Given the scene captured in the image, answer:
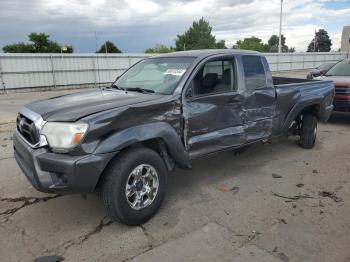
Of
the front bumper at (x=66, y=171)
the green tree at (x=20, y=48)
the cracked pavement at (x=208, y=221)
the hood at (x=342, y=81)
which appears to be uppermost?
the green tree at (x=20, y=48)

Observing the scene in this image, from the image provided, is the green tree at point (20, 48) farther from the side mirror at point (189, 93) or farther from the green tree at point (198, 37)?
the side mirror at point (189, 93)

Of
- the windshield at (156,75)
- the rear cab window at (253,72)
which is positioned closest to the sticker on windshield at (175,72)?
the windshield at (156,75)

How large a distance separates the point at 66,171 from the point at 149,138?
0.91m

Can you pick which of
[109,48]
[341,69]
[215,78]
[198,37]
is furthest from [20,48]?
[215,78]

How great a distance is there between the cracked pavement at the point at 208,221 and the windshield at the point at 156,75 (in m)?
1.40

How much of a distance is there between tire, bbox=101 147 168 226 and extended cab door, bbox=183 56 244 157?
599 millimetres

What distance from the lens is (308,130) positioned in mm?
6445

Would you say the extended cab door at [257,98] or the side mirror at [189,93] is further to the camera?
the extended cab door at [257,98]

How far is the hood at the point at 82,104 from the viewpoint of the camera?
10.9 ft

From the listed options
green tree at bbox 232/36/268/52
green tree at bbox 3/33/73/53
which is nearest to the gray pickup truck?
green tree at bbox 3/33/73/53

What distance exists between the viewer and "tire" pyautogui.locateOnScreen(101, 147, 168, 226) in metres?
3.34

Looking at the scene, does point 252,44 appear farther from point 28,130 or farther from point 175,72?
point 28,130

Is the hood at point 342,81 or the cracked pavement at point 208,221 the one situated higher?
the hood at point 342,81

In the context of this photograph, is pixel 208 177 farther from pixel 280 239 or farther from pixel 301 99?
pixel 301 99
